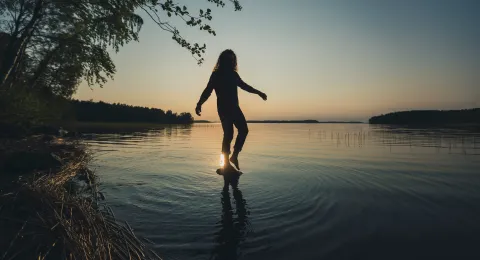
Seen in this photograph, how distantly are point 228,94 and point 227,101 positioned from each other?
0.21 m

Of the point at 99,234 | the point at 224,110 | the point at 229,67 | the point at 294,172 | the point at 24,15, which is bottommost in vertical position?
the point at 294,172

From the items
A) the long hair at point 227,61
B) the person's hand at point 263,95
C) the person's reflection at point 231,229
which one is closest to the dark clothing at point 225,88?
the long hair at point 227,61

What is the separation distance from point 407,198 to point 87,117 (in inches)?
6009

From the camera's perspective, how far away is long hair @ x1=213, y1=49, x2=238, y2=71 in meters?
8.35

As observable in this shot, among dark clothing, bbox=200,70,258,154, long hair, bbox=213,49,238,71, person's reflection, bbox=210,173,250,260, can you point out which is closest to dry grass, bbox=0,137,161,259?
person's reflection, bbox=210,173,250,260

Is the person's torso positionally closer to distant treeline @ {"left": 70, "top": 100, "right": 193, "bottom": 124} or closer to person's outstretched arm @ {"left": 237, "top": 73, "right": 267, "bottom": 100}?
person's outstretched arm @ {"left": 237, "top": 73, "right": 267, "bottom": 100}

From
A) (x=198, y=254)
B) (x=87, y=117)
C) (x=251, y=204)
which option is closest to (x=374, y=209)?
(x=251, y=204)

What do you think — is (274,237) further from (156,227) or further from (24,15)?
(24,15)

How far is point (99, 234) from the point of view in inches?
106

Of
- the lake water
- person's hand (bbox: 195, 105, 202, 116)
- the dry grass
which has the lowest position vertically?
the lake water

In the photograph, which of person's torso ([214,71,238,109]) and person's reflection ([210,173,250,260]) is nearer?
person's reflection ([210,173,250,260])

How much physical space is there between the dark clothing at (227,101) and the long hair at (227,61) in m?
0.13

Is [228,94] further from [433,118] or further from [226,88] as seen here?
[433,118]

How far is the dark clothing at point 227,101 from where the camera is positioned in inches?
322
